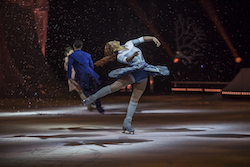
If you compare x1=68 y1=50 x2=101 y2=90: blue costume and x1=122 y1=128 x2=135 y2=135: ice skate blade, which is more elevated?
x1=68 y1=50 x2=101 y2=90: blue costume

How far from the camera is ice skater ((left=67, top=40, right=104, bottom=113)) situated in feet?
48.6

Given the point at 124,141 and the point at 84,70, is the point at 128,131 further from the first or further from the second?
the point at 84,70

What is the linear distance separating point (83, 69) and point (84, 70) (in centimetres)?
4

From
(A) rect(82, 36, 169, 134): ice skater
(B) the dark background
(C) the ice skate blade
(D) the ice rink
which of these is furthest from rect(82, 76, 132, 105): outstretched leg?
(B) the dark background

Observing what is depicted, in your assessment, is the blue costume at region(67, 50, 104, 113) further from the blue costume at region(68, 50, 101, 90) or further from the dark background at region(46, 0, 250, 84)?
the dark background at region(46, 0, 250, 84)

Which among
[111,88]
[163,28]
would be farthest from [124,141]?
[163,28]

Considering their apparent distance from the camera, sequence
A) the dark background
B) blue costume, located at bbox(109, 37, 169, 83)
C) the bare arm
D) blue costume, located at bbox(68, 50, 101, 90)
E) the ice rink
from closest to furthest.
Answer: the ice rink < the bare arm < blue costume, located at bbox(109, 37, 169, 83) < blue costume, located at bbox(68, 50, 101, 90) < the dark background

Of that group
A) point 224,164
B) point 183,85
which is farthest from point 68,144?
point 183,85

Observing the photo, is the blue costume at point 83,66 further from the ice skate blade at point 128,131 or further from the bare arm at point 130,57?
the bare arm at point 130,57

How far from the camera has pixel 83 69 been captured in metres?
14.9

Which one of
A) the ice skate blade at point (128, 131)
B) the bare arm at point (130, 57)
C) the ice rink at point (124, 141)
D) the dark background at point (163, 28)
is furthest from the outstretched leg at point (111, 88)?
the dark background at point (163, 28)

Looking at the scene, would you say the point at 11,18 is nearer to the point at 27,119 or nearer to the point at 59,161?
the point at 27,119

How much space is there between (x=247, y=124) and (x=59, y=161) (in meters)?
5.85

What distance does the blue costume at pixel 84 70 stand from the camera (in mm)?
14797
